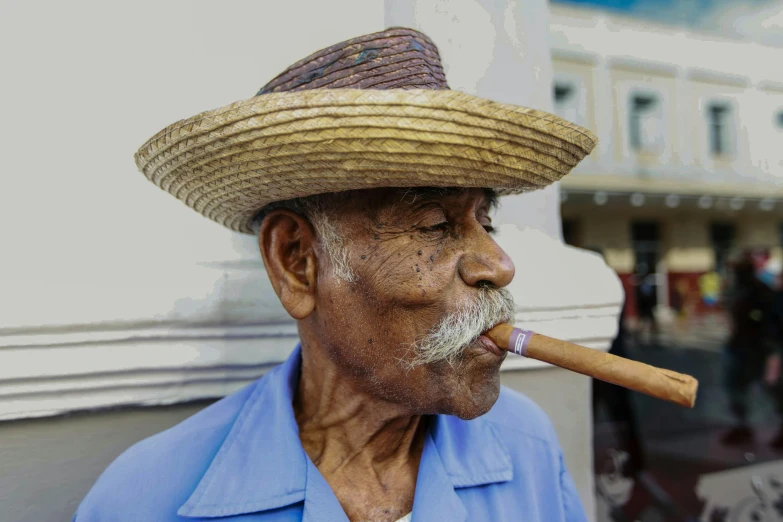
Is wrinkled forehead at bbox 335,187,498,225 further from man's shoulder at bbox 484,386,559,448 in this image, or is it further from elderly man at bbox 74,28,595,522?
man's shoulder at bbox 484,386,559,448

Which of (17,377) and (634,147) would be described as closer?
(17,377)

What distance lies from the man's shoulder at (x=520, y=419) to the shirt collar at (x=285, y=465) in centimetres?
6

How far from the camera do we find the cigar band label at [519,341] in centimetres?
108

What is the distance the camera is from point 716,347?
11.8m

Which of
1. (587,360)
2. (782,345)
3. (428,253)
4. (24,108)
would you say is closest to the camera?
(587,360)

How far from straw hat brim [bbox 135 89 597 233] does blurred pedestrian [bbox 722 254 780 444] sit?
17.3 ft

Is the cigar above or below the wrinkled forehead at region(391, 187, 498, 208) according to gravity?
below

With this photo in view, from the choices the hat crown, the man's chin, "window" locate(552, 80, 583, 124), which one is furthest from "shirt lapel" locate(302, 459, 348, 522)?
"window" locate(552, 80, 583, 124)

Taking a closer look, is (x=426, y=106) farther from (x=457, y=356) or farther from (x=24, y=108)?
(x=24, y=108)

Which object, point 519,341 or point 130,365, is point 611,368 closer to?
point 519,341

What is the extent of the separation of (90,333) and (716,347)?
1293 cm

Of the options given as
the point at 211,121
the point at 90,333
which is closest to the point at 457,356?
the point at 211,121

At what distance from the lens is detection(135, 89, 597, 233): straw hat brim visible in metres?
0.96

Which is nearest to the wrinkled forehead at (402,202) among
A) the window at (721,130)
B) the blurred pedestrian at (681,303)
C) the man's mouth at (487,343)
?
the man's mouth at (487,343)
